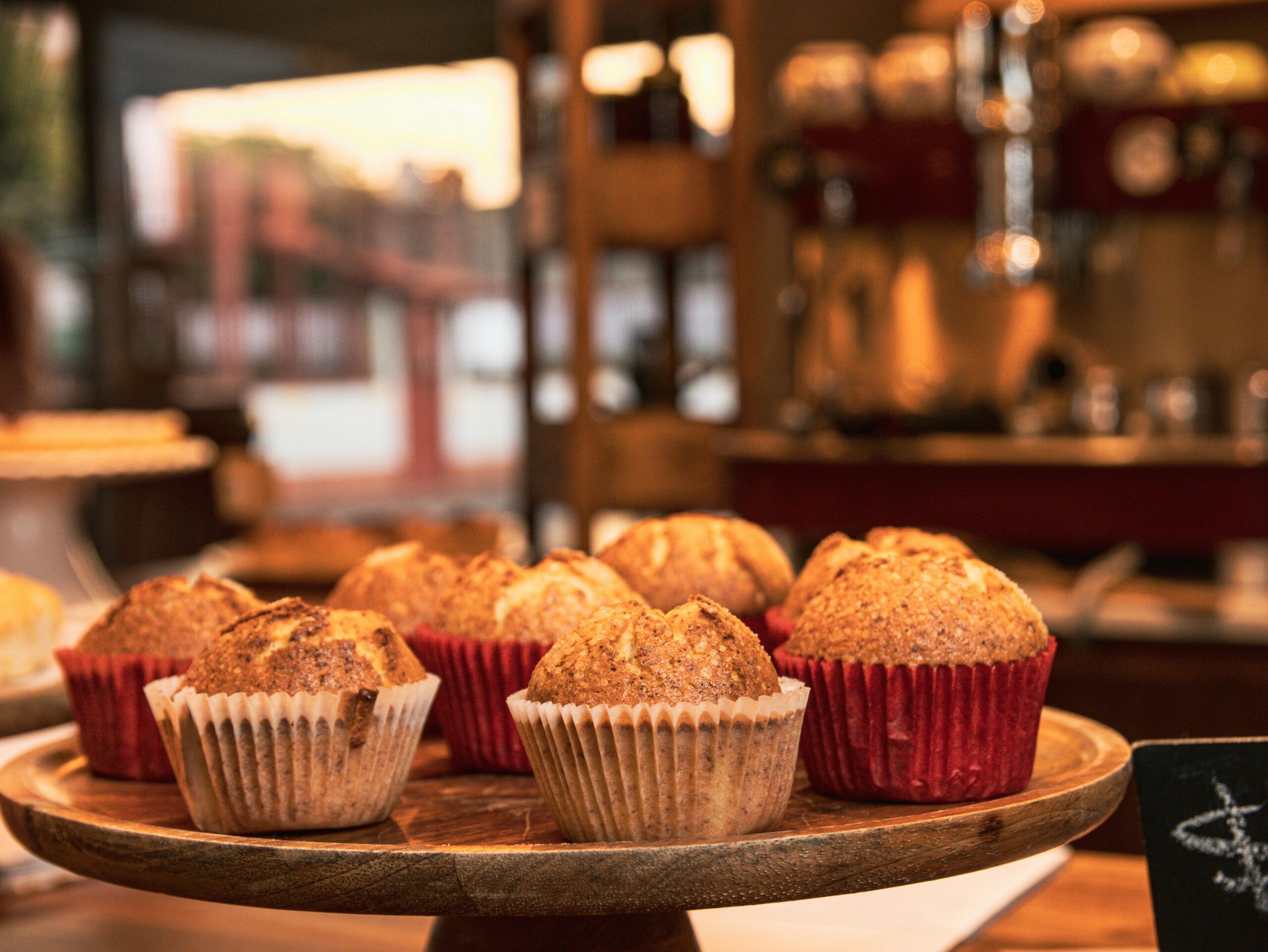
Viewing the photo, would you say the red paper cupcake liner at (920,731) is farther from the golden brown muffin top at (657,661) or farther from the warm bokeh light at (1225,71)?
the warm bokeh light at (1225,71)

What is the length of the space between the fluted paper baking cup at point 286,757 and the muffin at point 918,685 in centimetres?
30

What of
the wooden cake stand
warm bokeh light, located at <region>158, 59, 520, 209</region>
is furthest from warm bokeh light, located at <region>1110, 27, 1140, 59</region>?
warm bokeh light, located at <region>158, 59, 520, 209</region>

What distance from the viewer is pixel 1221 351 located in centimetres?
572

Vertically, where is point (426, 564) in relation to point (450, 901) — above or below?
above

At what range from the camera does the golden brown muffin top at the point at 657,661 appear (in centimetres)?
94

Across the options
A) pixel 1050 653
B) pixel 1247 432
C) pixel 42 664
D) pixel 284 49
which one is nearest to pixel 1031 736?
pixel 1050 653

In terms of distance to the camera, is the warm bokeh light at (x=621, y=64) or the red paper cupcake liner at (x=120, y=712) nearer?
the red paper cupcake liner at (x=120, y=712)

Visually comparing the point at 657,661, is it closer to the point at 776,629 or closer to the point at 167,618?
the point at 776,629

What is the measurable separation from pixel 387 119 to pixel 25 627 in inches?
383

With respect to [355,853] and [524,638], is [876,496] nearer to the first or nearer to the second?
[524,638]

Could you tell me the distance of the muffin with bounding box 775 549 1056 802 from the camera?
40.1 inches

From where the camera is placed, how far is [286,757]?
962 mm

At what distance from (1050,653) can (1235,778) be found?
7.0 inches

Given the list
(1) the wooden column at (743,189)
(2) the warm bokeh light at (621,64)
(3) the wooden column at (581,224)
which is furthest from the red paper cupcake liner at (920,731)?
(2) the warm bokeh light at (621,64)
